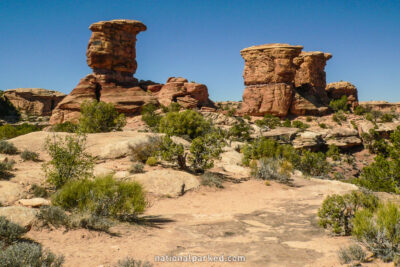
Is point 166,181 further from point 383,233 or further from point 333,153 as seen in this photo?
point 333,153

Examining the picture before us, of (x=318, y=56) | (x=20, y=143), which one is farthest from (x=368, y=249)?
(x=318, y=56)

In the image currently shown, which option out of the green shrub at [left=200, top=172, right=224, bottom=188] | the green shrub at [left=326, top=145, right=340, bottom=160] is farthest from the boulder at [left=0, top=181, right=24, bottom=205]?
the green shrub at [left=326, top=145, right=340, bottom=160]

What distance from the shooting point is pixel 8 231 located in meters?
4.66

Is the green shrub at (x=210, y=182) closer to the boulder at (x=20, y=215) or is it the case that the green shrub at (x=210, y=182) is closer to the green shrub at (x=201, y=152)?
the green shrub at (x=201, y=152)

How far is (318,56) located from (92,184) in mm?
62236

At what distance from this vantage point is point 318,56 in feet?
195

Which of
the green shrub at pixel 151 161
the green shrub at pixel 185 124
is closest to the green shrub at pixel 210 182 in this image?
the green shrub at pixel 151 161

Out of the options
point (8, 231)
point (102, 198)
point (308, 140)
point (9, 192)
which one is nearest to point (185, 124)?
point (9, 192)

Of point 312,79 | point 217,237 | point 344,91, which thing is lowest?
point 217,237

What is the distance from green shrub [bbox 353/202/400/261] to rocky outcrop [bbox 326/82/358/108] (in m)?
64.5

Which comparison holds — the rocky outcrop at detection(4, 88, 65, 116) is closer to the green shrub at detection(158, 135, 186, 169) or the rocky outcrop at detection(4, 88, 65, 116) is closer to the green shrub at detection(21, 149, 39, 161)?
the green shrub at detection(21, 149, 39, 161)

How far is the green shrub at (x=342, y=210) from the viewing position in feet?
21.2

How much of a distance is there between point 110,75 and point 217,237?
154 ft

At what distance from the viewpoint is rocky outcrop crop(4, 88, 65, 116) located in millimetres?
65375
